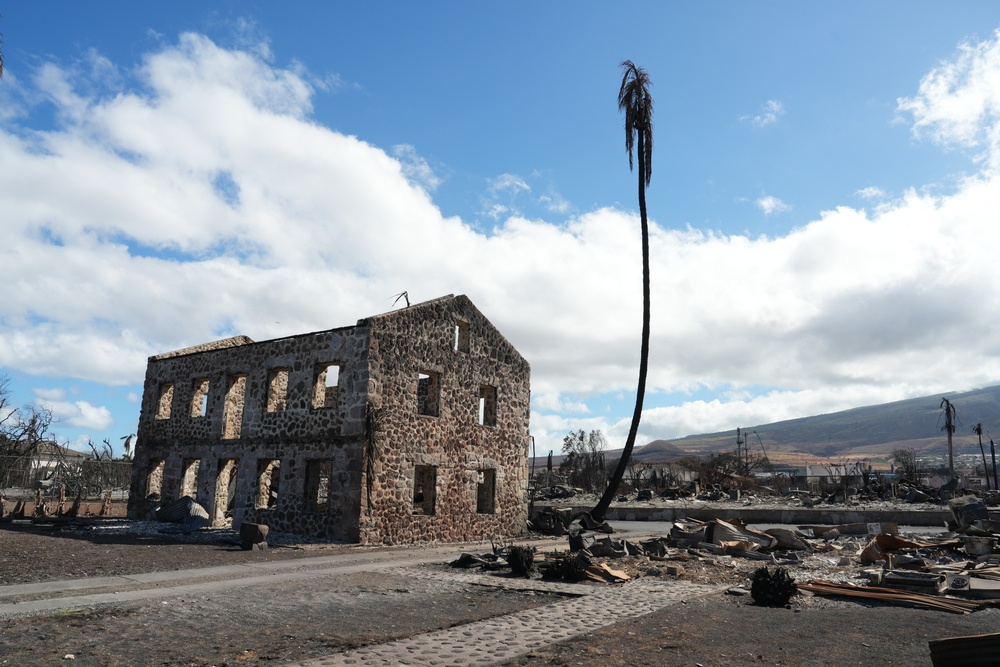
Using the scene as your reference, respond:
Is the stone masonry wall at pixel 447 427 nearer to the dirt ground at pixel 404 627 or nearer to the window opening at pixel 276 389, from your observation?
the window opening at pixel 276 389

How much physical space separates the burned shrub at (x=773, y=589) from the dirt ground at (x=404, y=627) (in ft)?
0.61

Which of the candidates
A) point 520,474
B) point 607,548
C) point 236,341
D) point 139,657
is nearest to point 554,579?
point 607,548

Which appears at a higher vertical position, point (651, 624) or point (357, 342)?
point (357, 342)

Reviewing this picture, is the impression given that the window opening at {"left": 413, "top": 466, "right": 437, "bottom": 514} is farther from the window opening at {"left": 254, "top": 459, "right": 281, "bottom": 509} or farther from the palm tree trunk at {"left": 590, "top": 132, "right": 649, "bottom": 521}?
the palm tree trunk at {"left": 590, "top": 132, "right": 649, "bottom": 521}

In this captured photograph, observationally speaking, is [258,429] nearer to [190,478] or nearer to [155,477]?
[190,478]

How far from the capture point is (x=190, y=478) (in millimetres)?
23250

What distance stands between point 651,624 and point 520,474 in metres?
15.3

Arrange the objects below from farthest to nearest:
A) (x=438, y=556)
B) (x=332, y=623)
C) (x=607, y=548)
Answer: (x=438, y=556) < (x=607, y=548) < (x=332, y=623)

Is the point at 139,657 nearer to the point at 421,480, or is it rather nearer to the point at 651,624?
the point at 651,624

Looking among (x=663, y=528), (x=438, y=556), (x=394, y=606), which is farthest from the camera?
(x=663, y=528)

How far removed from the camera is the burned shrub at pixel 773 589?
9.48 metres

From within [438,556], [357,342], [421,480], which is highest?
[357,342]

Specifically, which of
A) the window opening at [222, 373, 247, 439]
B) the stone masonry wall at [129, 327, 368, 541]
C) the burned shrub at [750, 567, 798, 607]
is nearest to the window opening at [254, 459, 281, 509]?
the stone masonry wall at [129, 327, 368, 541]

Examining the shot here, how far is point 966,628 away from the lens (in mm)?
8008
